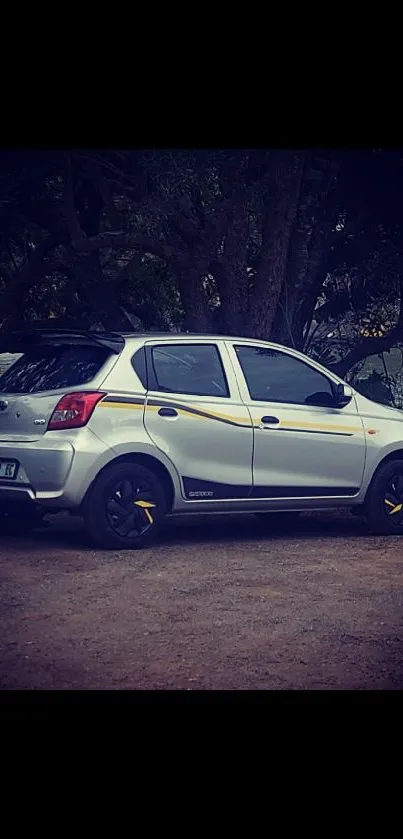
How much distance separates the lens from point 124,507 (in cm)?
847

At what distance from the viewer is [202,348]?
29.3 ft

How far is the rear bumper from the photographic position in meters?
8.31

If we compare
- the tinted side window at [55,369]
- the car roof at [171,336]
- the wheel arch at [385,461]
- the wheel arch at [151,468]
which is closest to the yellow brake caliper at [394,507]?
the wheel arch at [385,461]

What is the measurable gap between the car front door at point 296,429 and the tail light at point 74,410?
1.14 metres

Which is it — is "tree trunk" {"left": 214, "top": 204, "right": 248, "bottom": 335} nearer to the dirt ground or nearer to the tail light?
the dirt ground

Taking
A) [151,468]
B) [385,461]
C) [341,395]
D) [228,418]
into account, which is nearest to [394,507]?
[385,461]

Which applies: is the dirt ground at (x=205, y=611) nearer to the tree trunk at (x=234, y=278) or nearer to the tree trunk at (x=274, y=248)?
the tree trunk at (x=234, y=278)

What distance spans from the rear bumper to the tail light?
6cm

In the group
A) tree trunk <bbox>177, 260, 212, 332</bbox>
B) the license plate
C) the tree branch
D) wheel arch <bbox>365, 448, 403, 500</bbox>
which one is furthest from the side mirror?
the tree branch

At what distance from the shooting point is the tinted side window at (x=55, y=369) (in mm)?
8523

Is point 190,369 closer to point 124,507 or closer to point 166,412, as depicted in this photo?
point 166,412

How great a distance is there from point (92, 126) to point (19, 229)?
4960 millimetres

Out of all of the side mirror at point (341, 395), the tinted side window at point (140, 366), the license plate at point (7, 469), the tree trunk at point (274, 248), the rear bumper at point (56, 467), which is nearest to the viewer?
the rear bumper at point (56, 467)

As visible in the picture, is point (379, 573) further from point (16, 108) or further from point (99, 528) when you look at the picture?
point (16, 108)
